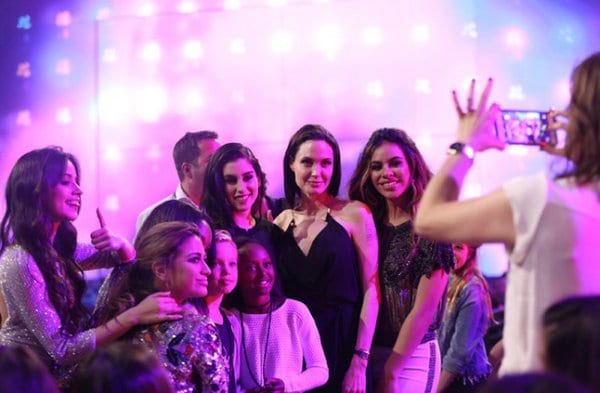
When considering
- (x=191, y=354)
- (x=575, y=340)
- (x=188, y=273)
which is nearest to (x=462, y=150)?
(x=575, y=340)

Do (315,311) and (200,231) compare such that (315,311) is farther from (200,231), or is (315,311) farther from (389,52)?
(389,52)

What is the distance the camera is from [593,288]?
5.24 feet

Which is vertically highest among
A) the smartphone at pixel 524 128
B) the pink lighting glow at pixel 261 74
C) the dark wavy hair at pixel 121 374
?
the pink lighting glow at pixel 261 74

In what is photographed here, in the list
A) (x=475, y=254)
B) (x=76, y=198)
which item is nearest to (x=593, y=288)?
(x=76, y=198)

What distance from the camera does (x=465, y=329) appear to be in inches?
153

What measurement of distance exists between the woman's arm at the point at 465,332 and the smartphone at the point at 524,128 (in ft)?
6.94

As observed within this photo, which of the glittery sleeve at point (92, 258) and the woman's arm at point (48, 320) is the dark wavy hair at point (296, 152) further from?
the woman's arm at point (48, 320)

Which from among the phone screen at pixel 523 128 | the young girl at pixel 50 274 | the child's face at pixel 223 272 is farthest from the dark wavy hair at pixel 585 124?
the child's face at pixel 223 272

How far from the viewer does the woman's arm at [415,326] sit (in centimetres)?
312

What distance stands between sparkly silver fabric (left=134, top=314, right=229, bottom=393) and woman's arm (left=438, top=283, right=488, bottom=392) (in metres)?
1.66

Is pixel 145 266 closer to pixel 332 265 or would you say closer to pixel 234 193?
pixel 234 193

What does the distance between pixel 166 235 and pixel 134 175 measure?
115 inches

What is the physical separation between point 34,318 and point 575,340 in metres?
1.73

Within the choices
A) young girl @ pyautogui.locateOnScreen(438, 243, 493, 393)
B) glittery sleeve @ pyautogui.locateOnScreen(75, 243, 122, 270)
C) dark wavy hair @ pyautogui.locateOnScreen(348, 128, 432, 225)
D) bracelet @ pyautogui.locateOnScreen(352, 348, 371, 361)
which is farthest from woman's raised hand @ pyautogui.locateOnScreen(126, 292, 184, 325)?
young girl @ pyautogui.locateOnScreen(438, 243, 493, 393)
